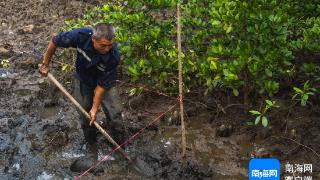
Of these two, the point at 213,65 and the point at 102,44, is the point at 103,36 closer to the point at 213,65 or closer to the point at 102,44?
the point at 102,44

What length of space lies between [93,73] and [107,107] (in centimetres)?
49

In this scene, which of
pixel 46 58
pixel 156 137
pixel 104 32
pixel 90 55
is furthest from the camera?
pixel 156 137

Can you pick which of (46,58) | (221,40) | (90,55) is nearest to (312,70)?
(221,40)

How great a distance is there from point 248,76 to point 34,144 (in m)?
2.80

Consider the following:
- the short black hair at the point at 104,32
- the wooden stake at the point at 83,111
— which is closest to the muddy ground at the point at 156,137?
the wooden stake at the point at 83,111

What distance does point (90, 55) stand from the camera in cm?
468

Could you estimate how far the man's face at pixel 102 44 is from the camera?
14.1 ft

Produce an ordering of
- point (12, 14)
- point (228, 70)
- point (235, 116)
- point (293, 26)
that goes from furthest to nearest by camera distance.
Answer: point (12, 14)
point (235, 116)
point (293, 26)
point (228, 70)

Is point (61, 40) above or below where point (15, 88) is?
above

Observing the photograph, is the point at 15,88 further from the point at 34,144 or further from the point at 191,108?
the point at 191,108

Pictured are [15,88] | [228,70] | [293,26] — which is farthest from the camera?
[15,88]

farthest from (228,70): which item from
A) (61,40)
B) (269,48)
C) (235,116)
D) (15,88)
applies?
(15,88)

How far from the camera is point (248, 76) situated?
18.0 feet

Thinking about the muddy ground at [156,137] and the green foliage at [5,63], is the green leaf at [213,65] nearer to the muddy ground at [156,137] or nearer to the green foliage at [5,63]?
the muddy ground at [156,137]
